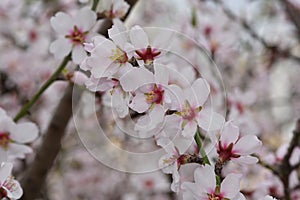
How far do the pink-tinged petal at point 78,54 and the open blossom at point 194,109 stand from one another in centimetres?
29

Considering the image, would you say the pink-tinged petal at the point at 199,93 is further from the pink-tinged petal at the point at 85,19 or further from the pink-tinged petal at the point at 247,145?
the pink-tinged petal at the point at 85,19

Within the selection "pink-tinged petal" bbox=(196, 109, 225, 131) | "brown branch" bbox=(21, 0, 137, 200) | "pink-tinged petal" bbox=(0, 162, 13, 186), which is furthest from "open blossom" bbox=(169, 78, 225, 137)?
"brown branch" bbox=(21, 0, 137, 200)

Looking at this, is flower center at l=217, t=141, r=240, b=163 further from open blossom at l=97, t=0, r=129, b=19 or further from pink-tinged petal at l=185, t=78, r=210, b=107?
open blossom at l=97, t=0, r=129, b=19

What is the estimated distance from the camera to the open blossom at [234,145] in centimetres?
→ 75

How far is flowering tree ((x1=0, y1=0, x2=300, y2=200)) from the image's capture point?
2.41 feet

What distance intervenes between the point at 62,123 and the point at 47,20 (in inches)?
47.7

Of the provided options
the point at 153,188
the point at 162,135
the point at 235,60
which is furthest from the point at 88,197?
the point at 162,135

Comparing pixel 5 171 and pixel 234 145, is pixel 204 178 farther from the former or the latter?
pixel 5 171

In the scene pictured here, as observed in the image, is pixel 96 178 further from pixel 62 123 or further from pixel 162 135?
pixel 162 135

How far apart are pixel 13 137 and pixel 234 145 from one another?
530 millimetres

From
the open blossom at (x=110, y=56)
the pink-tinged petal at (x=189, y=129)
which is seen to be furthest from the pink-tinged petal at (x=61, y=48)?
the pink-tinged petal at (x=189, y=129)

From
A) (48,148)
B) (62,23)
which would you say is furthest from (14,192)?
(48,148)

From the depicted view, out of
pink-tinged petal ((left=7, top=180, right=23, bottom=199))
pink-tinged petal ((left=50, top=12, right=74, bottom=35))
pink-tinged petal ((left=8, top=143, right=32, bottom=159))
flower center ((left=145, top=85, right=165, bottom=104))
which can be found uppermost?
flower center ((left=145, top=85, right=165, bottom=104))

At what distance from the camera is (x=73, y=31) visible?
Answer: 107 cm
